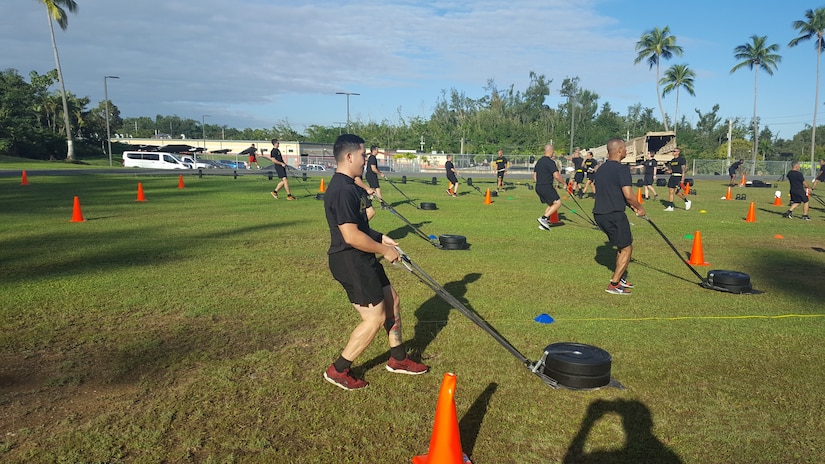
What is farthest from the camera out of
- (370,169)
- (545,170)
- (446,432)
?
(370,169)

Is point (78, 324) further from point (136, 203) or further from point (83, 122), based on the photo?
point (83, 122)

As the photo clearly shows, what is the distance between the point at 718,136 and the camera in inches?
3231

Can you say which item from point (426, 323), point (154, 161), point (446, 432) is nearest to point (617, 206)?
point (426, 323)

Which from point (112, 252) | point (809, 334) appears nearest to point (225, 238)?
point (112, 252)

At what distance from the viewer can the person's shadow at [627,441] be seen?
3.41 m

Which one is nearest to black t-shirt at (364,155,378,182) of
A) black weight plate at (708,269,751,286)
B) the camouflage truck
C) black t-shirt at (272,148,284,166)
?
black t-shirt at (272,148,284,166)

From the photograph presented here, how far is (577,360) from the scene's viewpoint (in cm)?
425

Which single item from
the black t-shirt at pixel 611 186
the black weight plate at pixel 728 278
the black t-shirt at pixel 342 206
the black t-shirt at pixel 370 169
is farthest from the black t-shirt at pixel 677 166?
the black t-shirt at pixel 342 206

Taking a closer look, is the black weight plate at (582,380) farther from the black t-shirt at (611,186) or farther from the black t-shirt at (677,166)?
the black t-shirt at (677,166)

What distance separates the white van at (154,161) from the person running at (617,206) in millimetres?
45064

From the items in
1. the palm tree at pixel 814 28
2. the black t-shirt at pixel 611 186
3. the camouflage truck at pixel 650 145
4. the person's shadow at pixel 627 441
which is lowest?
the person's shadow at pixel 627 441

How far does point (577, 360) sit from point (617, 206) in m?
3.80

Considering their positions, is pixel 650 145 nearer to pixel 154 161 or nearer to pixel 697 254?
pixel 697 254

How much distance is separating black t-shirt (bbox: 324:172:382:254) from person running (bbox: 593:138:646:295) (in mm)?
4519
